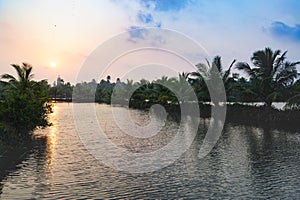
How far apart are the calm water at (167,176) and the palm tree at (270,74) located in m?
12.8

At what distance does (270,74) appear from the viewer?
26.5 meters

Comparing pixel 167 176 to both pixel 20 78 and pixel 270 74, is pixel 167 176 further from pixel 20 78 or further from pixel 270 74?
pixel 270 74

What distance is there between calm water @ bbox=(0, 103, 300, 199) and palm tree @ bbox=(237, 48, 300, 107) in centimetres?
1282

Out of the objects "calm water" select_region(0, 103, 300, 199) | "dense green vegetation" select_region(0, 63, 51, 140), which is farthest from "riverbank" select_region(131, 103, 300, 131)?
"dense green vegetation" select_region(0, 63, 51, 140)

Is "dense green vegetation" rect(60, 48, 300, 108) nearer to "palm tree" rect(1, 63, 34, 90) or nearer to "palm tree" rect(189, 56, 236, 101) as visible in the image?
"palm tree" rect(189, 56, 236, 101)

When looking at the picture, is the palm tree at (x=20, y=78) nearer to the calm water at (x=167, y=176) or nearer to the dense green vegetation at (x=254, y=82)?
the calm water at (x=167, y=176)

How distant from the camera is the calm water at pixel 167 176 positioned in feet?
25.7

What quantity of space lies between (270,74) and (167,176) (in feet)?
65.5

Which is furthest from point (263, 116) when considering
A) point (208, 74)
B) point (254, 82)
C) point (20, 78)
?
point (20, 78)

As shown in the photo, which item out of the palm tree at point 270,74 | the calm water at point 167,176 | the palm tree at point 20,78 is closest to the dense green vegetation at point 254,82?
the palm tree at point 270,74

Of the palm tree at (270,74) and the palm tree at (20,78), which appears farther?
the palm tree at (270,74)

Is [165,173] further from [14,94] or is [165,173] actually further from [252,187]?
[14,94]

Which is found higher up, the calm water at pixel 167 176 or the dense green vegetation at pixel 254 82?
the dense green vegetation at pixel 254 82

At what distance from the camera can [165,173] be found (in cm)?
997
